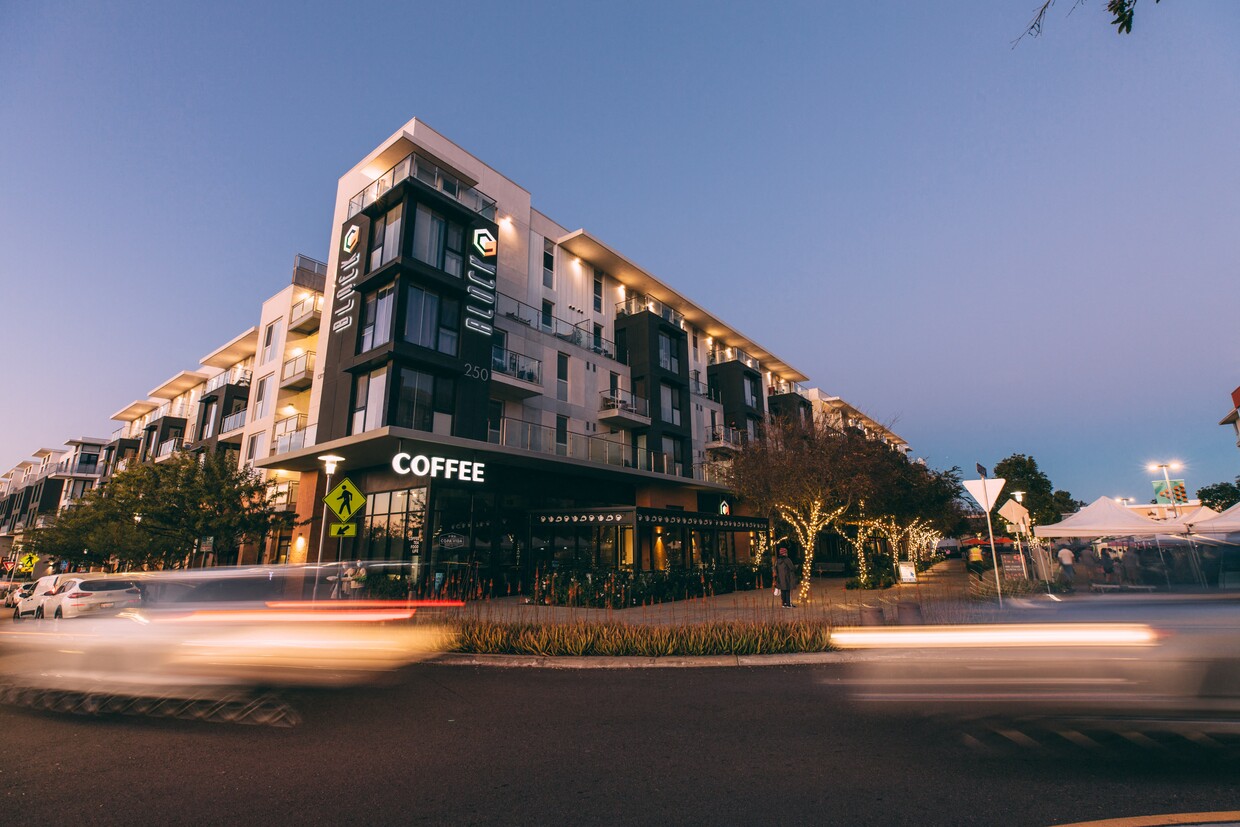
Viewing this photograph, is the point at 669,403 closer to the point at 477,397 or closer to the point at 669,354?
the point at 669,354

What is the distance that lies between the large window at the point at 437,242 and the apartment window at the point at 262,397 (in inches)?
555

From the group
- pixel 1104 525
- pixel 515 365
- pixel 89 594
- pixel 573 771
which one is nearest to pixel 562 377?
pixel 515 365

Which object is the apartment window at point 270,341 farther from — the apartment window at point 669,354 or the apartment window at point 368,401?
the apartment window at point 669,354

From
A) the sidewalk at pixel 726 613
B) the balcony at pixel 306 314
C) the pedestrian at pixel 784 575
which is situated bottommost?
the sidewalk at pixel 726 613

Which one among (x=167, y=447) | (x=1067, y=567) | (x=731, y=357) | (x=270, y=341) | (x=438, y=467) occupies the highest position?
(x=731, y=357)

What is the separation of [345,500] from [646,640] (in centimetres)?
841

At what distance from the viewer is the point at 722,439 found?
120 ft

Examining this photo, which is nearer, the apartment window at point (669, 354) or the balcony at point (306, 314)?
the balcony at point (306, 314)

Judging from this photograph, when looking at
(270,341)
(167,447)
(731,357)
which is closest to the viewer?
(270,341)

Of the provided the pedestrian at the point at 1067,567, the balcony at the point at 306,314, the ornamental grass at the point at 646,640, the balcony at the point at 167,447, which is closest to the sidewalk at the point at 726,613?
the ornamental grass at the point at 646,640

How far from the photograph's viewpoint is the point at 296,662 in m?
8.66

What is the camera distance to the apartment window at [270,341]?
32.0 meters

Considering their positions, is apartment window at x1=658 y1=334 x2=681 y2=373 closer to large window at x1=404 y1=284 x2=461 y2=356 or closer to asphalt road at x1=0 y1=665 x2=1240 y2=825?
large window at x1=404 y1=284 x2=461 y2=356

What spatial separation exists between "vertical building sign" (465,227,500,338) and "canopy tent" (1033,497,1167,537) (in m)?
21.2
